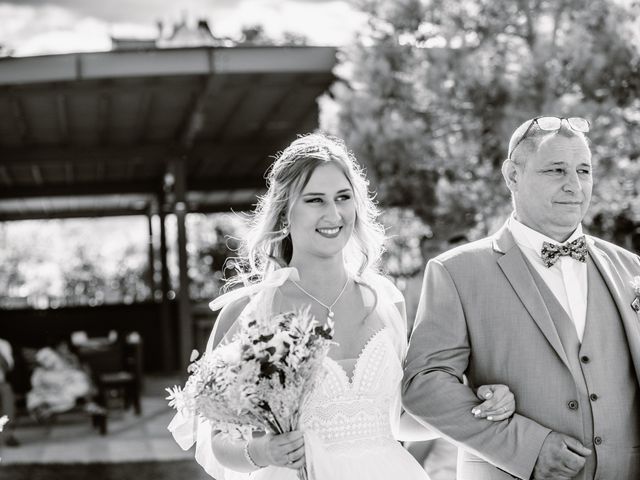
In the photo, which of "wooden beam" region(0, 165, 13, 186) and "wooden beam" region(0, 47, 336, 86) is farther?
"wooden beam" region(0, 165, 13, 186)

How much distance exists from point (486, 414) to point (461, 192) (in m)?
5.39

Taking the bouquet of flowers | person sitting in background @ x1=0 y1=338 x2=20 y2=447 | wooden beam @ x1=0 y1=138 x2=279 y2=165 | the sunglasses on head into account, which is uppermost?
wooden beam @ x1=0 y1=138 x2=279 y2=165

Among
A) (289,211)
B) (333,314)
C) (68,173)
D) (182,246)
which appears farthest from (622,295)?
(68,173)

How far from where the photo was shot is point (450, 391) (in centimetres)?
288

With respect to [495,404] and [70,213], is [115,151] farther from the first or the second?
[495,404]

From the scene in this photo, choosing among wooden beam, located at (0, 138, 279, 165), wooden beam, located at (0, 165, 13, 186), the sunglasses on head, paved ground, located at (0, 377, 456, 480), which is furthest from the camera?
wooden beam, located at (0, 165, 13, 186)

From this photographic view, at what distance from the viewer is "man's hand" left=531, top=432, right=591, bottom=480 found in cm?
275

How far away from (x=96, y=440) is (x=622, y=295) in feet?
29.6

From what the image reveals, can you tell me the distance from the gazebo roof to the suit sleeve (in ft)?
26.6

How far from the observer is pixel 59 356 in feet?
38.8

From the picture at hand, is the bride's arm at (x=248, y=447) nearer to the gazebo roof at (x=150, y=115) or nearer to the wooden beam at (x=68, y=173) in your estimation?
the gazebo roof at (x=150, y=115)

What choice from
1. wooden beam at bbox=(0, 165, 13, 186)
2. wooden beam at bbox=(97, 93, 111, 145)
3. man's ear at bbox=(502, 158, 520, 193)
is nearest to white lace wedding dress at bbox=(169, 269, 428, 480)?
man's ear at bbox=(502, 158, 520, 193)

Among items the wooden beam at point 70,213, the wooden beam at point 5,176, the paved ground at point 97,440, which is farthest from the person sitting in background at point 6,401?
the wooden beam at point 70,213

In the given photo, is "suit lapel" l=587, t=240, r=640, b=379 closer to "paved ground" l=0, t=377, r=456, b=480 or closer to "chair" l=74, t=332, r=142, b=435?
"paved ground" l=0, t=377, r=456, b=480
